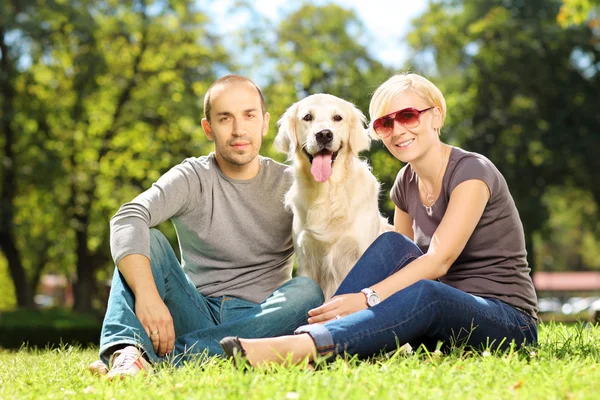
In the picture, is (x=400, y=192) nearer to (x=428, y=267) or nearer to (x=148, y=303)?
(x=428, y=267)

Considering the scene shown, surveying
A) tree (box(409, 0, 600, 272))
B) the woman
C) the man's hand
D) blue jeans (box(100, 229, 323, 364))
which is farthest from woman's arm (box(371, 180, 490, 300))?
tree (box(409, 0, 600, 272))

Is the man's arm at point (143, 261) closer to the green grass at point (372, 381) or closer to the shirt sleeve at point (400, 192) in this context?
the green grass at point (372, 381)

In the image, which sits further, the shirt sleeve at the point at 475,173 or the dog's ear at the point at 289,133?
the dog's ear at the point at 289,133

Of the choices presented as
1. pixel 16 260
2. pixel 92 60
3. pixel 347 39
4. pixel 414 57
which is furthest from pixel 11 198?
pixel 414 57

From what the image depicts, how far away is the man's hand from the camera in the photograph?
3.43 meters

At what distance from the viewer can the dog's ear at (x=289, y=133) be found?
4953mm

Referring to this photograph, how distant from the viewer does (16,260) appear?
18.6 metres

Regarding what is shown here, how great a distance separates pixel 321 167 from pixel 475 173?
1.31 metres

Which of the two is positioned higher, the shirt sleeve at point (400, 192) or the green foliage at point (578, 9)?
the green foliage at point (578, 9)

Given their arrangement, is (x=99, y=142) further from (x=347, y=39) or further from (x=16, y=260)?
(x=347, y=39)

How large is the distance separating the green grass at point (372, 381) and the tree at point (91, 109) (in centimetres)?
1588

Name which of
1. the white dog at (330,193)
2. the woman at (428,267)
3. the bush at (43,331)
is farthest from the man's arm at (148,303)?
the bush at (43,331)

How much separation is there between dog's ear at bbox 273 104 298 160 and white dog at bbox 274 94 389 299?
0.8 inches

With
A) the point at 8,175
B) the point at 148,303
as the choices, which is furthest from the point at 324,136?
the point at 8,175
